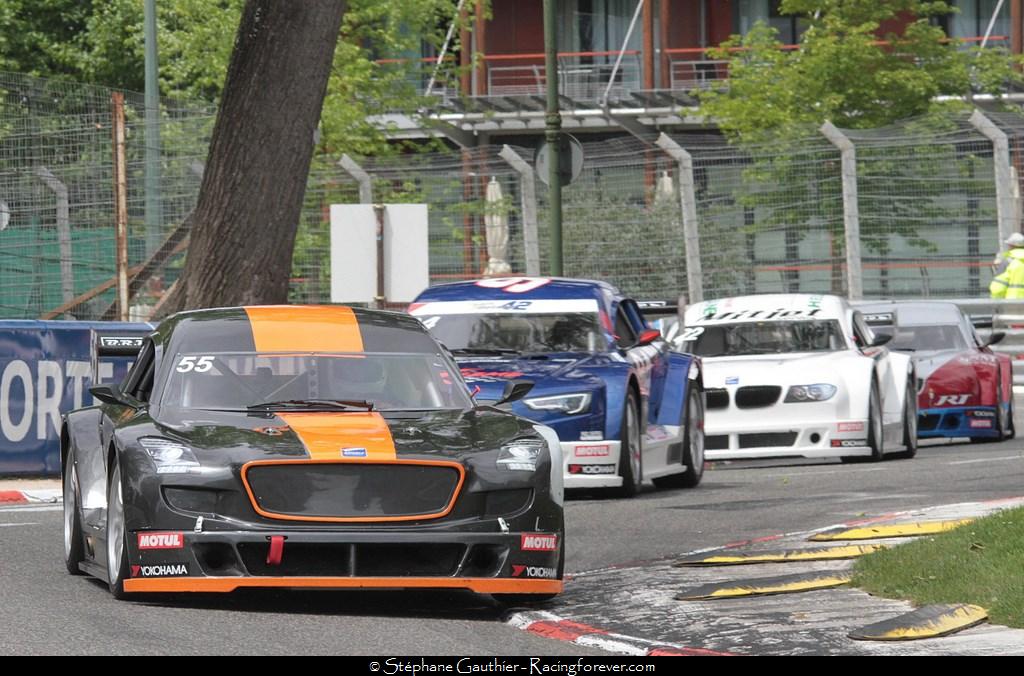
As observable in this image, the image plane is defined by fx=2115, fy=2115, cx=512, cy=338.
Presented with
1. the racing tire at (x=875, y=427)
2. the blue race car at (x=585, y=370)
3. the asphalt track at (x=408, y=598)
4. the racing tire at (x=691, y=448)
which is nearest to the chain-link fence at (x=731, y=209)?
the racing tire at (x=875, y=427)

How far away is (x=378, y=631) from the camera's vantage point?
8.23 meters

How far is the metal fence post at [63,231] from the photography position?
20438mm

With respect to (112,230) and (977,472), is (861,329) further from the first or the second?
(112,230)

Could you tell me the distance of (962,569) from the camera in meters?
9.20

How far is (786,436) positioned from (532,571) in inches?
365

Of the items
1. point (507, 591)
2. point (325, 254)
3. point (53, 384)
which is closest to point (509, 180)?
point (325, 254)

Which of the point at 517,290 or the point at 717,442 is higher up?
the point at 517,290

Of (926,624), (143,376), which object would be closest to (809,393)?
(143,376)

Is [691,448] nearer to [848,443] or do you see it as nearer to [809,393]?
[809,393]

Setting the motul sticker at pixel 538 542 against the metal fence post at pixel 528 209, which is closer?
the motul sticker at pixel 538 542

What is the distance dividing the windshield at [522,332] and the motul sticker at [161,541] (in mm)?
6724

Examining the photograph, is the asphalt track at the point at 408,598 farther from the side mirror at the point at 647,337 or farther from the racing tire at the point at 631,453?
the side mirror at the point at 647,337

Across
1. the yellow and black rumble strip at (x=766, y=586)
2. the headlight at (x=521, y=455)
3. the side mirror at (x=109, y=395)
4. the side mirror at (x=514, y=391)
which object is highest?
the side mirror at (x=109, y=395)

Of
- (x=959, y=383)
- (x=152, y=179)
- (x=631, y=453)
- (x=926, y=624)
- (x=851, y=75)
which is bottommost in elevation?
(x=959, y=383)
